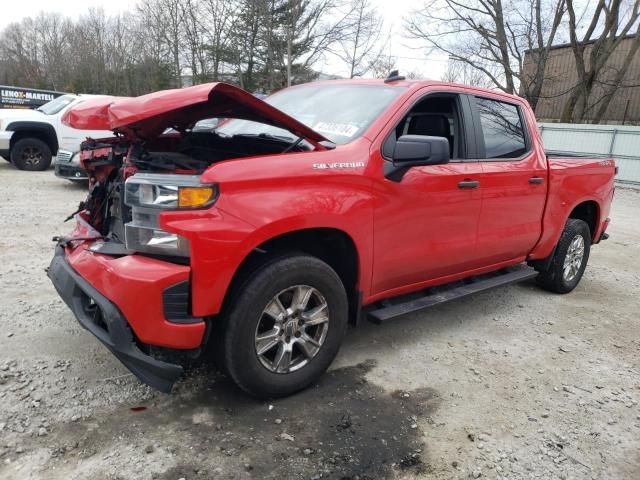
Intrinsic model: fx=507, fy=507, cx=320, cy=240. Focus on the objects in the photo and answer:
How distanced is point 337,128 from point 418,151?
593mm

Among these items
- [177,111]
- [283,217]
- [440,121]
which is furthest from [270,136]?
[440,121]

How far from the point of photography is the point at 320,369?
10.2 ft

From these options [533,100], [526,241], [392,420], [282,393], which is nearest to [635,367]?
[526,241]

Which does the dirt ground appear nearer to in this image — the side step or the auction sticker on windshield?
the side step

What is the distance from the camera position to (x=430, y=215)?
3490 millimetres

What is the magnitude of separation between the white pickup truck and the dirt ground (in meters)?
7.92

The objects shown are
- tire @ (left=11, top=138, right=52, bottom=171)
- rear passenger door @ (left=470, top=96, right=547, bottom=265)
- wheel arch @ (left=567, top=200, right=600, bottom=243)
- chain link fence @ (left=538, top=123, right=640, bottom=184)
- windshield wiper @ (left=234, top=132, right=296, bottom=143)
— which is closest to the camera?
windshield wiper @ (left=234, top=132, right=296, bottom=143)

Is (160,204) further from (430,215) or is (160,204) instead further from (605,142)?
(605,142)


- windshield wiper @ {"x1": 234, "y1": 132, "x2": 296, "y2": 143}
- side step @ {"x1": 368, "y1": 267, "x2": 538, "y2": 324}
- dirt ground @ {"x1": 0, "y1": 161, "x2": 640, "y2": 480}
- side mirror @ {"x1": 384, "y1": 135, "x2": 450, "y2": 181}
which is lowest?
dirt ground @ {"x1": 0, "y1": 161, "x2": 640, "y2": 480}

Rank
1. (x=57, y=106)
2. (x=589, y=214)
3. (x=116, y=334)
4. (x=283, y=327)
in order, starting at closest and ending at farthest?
(x=116, y=334), (x=283, y=327), (x=589, y=214), (x=57, y=106)

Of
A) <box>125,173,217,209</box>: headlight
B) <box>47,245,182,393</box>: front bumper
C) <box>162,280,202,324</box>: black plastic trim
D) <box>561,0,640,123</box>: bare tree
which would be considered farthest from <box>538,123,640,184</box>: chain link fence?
<box>47,245,182,393</box>: front bumper

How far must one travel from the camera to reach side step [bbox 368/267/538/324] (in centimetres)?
338

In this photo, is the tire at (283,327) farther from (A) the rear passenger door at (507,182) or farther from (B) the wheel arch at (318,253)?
(A) the rear passenger door at (507,182)

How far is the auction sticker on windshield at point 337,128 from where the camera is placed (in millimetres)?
3246
